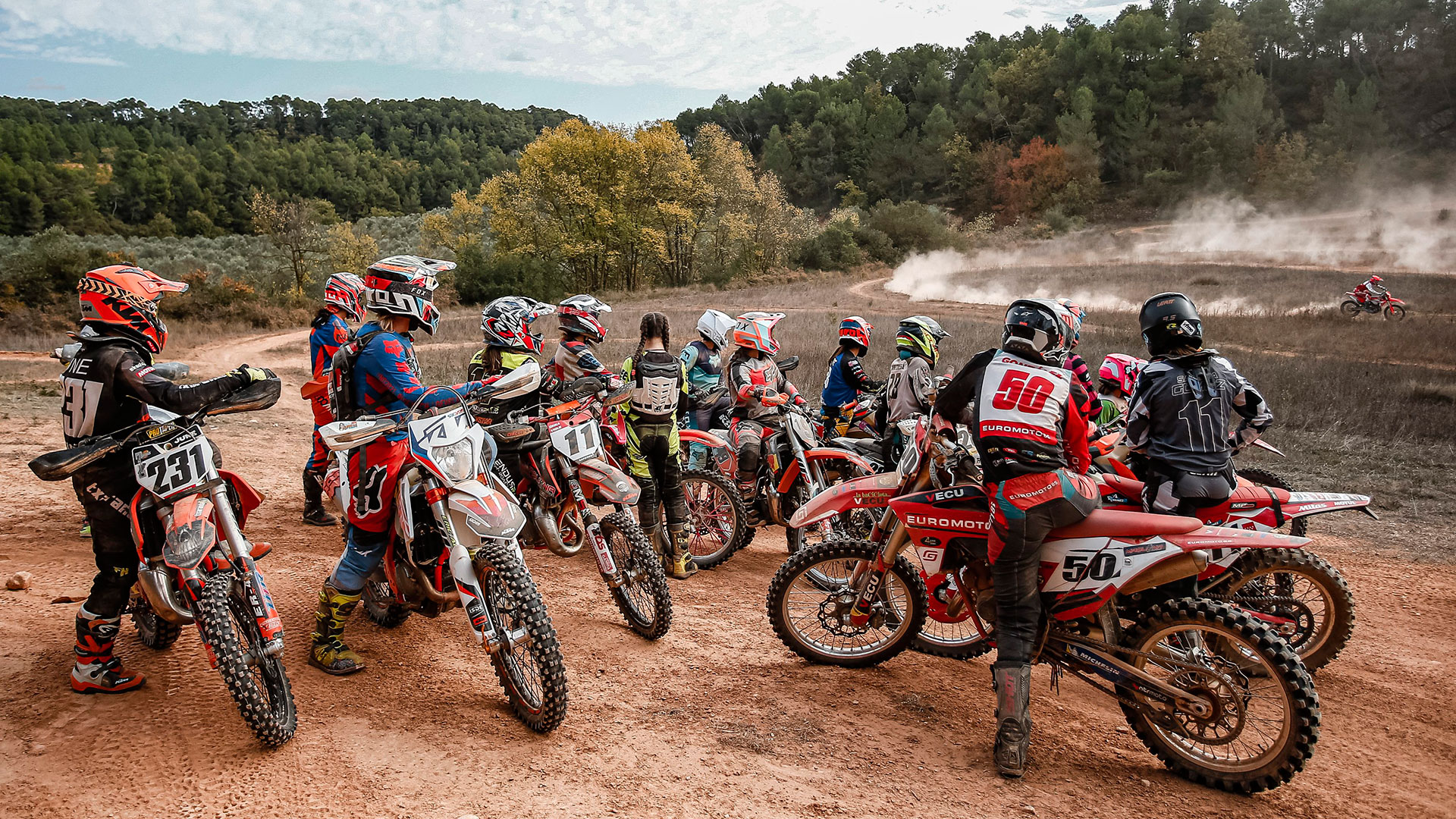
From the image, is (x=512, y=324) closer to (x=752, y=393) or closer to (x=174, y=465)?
(x=752, y=393)

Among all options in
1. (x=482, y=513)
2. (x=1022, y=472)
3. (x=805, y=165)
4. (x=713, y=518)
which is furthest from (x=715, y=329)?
(x=805, y=165)

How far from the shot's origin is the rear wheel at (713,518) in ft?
25.4

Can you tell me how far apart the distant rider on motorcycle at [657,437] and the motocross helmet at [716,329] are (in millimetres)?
833

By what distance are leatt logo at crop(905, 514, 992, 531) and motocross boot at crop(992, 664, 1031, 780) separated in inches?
29.2

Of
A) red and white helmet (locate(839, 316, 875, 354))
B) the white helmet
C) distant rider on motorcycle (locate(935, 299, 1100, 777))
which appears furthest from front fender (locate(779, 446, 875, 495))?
distant rider on motorcycle (locate(935, 299, 1100, 777))

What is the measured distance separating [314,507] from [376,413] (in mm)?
4165

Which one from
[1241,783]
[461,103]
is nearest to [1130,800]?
[1241,783]

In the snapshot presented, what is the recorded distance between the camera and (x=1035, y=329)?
4.32 m

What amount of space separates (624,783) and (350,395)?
2.87m

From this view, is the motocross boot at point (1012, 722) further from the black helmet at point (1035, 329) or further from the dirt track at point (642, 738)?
the black helmet at point (1035, 329)

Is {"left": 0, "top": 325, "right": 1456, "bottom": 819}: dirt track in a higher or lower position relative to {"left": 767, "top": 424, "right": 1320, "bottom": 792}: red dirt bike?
lower

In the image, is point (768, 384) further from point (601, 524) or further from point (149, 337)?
point (149, 337)

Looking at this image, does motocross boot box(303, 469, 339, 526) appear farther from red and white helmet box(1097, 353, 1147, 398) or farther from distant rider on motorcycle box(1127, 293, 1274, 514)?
red and white helmet box(1097, 353, 1147, 398)

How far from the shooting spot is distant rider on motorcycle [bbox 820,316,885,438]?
8.58m
